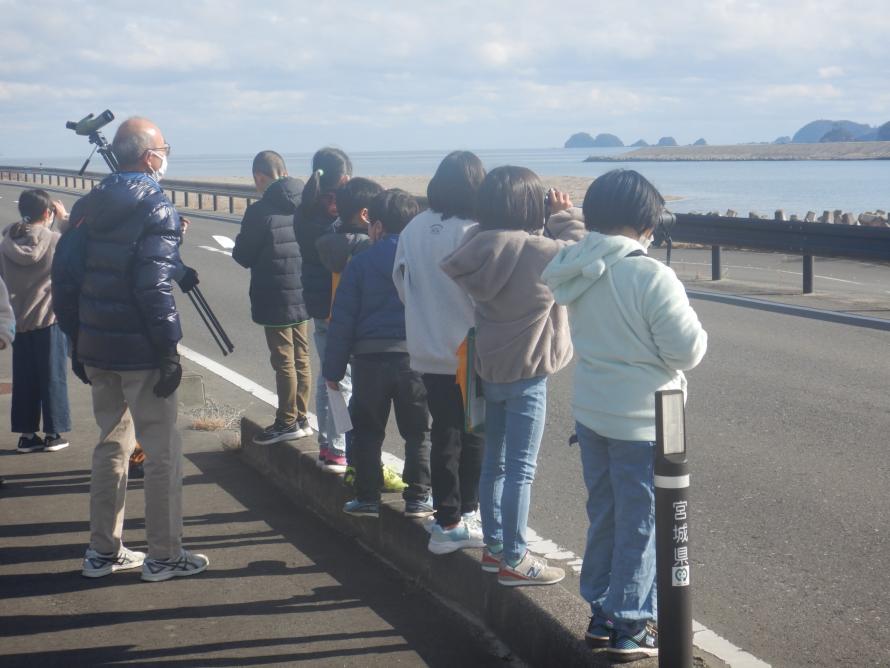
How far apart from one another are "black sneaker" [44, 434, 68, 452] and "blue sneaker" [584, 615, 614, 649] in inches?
191

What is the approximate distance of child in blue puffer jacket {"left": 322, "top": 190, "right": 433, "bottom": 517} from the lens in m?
5.23

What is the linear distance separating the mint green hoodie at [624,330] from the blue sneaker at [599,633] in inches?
25.0

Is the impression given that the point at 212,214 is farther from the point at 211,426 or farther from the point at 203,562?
the point at 203,562

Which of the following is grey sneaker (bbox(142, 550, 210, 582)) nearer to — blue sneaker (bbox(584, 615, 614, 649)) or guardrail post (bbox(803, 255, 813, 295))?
blue sneaker (bbox(584, 615, 614, 649))

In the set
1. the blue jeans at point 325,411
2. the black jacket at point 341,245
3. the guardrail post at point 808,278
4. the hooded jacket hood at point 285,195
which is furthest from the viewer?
the guardrail post at point 808,278

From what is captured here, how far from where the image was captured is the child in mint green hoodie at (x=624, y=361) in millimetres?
3676

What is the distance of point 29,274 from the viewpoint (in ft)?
24.9

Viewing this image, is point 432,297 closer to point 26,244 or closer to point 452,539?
point 452,539

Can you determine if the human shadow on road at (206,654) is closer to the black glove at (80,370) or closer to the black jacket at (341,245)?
the black glove at (80,370)

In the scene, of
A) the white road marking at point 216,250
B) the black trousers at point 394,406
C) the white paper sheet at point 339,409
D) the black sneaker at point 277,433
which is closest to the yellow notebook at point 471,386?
the black trousers at point 394,406

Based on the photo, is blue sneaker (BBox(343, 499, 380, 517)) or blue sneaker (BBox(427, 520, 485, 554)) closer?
blue sneaker (BBox(427, 520, 485, 554))

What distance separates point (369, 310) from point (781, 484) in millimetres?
2773

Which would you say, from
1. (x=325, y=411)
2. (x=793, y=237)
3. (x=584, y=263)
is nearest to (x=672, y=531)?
(x=584, y=263)

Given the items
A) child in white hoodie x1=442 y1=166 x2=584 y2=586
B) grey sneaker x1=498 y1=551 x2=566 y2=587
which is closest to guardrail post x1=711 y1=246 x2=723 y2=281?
child in white hoodie x1=442 y1=166 x2=584 y2=586
